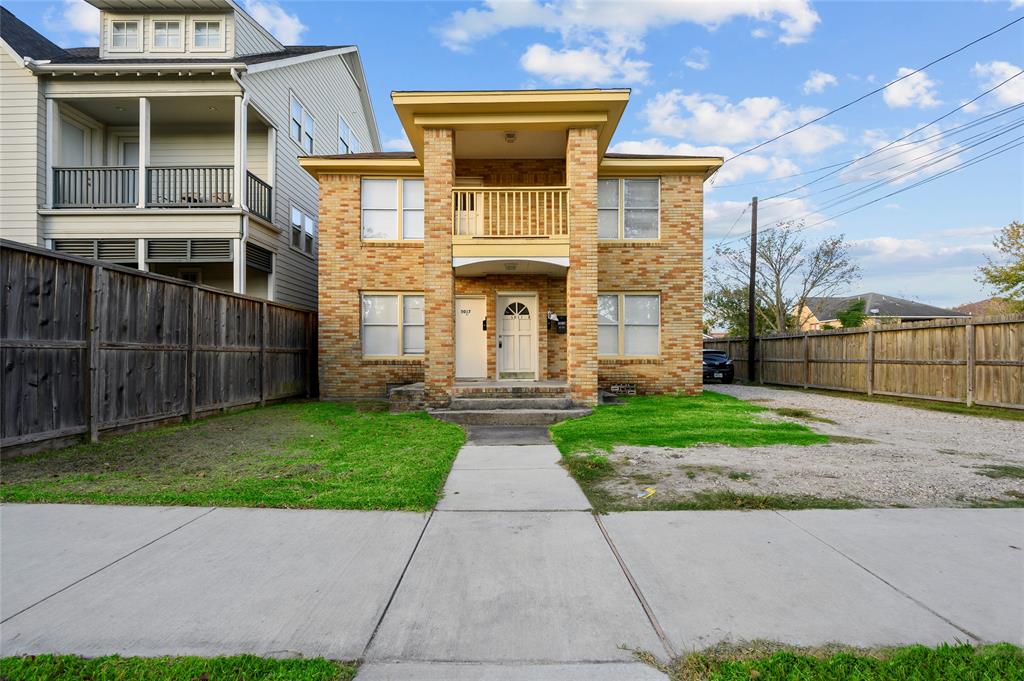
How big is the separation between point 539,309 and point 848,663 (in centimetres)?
1107

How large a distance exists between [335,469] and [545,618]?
3.62 meters

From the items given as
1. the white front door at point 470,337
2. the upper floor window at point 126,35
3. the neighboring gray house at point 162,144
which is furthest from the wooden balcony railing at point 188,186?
the white front door at point 470,337

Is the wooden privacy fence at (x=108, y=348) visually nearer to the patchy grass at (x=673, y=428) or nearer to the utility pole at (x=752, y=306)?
the patchy grass at (x=673, y=428)

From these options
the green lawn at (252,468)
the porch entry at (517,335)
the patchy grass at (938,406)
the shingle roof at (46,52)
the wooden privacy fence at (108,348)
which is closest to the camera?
the green lawn at (252,468)

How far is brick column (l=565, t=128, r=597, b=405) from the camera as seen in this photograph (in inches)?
413

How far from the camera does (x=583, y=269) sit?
10.5 m

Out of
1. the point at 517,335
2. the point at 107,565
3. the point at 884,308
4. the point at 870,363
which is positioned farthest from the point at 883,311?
the point at 107,565

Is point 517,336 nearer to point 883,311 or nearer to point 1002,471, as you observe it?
point 1002,471

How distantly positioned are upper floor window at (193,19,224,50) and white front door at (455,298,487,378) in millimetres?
10783

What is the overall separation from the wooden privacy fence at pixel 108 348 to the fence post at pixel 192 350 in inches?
0.7

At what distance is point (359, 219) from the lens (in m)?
13.5

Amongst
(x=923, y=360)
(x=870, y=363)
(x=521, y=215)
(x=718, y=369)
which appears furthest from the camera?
(x=718, y=369)

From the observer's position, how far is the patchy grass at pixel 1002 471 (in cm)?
546

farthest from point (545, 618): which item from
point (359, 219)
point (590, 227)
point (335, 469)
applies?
point (359, 219)
